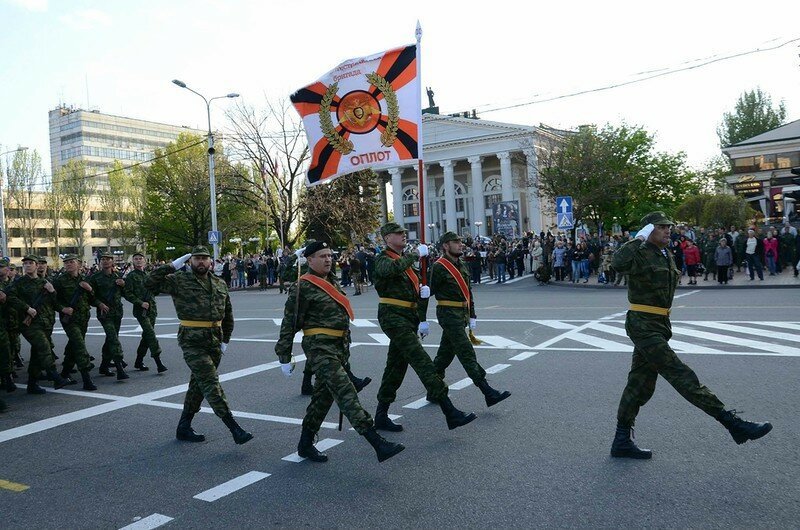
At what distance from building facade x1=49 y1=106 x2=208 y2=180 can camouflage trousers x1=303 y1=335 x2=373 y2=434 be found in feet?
389

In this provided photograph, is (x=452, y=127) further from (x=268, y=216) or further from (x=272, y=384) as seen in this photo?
(x=272, y=384)

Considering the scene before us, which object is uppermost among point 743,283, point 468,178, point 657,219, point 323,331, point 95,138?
point 95,138

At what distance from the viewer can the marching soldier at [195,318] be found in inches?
255

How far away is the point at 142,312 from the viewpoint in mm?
10906

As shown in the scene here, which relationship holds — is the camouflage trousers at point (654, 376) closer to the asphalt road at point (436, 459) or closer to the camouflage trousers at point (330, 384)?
the asphalt road at point (436, 459)

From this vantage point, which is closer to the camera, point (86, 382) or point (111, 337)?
point (86, 382)

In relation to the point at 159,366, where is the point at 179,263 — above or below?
above

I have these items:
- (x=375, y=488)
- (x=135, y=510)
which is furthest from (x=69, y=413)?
(x=375, y=488)

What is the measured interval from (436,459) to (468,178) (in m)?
78.2

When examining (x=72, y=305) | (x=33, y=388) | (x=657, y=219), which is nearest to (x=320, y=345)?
(x=657, y=219)

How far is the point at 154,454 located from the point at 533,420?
11.5 ft

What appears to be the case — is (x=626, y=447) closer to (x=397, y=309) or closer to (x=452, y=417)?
(x=452, y=417)

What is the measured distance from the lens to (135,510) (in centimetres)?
481

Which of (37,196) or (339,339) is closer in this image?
(339,339)
